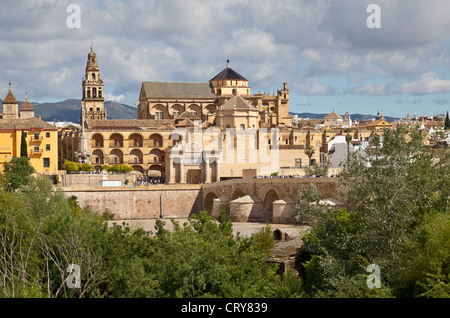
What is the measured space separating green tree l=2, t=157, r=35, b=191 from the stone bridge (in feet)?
54.9

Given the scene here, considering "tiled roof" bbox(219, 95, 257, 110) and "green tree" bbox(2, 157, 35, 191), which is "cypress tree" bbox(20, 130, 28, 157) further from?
"tiled roof" bbox(219, 95, 257, 110)

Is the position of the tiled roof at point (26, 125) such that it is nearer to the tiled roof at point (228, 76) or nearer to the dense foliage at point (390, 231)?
the tiled roof at point (228, 76)

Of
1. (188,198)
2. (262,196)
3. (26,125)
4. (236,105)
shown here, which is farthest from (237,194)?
(26,125)

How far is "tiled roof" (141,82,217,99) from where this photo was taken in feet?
342

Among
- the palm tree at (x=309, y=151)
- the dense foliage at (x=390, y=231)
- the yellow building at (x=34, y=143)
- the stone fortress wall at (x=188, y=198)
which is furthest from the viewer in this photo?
the palm tree at (x=309, y=151)

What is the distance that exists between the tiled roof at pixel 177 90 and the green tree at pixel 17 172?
32538 millimetres

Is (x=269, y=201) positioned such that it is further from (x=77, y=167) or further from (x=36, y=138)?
(x=36, y=138)

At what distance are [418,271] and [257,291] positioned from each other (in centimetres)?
671

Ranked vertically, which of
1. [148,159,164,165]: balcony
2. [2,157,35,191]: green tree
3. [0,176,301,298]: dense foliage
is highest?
[148,159,164,165]: balcony

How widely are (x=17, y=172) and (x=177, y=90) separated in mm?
39706

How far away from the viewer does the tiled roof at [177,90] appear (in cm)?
10438

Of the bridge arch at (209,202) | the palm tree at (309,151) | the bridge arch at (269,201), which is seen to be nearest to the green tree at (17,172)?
the bridge arch at (209,202)

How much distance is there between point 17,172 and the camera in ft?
228

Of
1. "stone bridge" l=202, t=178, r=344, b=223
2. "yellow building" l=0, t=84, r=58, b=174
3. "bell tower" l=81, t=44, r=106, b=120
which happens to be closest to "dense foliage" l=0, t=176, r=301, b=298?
"stone bridge" l=202, t=178, r=344, b=223
